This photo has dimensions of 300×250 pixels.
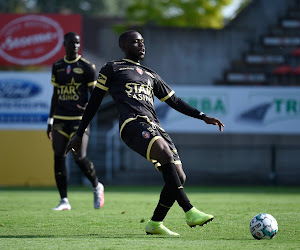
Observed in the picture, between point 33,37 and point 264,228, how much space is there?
54.2 feet

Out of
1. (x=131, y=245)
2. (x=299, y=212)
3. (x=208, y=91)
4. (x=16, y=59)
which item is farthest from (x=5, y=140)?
(x=131, y=245)

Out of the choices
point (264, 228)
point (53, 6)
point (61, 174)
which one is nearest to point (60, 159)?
point (61, 174)

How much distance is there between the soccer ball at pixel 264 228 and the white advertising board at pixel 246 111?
14170 mm

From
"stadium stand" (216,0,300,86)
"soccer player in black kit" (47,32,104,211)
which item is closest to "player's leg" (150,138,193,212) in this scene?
"soccer player in black kit" (47,32,104,211)

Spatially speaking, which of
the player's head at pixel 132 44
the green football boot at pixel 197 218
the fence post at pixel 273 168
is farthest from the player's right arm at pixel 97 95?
the fence post at pixel 273 168

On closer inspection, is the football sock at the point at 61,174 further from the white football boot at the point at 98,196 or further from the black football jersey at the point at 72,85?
the black football jersey at the point at 72,85

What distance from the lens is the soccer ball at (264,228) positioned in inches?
273

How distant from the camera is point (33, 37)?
73.0 feet

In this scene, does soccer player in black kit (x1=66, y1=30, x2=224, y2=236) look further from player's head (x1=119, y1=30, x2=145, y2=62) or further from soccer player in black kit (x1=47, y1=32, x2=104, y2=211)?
soccer player in black kit (x1=47, y1=32, x2=104, y2=211)

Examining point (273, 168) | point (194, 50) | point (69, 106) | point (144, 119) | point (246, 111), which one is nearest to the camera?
point (144, 119)

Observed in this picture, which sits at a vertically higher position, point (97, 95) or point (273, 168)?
point (97, 95)

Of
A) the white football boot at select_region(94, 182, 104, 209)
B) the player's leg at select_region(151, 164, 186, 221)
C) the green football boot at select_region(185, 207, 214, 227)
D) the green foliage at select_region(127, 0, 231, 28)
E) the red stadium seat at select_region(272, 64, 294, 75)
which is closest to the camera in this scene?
the green football boot at select_region(185, 207, 214, 227)

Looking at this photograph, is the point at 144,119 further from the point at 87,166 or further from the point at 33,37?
the point at 33,37

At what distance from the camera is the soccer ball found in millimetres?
6922
